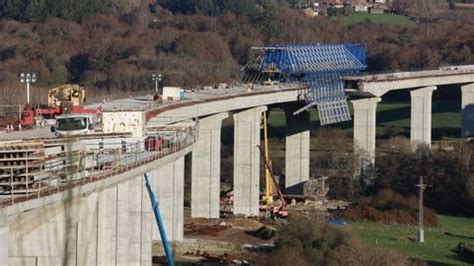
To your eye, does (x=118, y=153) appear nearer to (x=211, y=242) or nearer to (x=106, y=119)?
(x=106, y=119)

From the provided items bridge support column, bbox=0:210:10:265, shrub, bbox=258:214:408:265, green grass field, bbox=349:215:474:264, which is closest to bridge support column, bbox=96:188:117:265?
bridge support column, bbox=0:210:10:265

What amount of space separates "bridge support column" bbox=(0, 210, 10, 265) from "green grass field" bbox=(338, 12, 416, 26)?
116 meters

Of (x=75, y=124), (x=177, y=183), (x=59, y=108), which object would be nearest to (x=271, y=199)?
(x=59, y=108)

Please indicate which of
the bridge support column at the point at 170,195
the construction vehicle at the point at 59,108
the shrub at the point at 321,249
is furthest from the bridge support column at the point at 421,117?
the shrub at the point at 321,249

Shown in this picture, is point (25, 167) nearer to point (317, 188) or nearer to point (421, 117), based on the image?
point (317, 188)

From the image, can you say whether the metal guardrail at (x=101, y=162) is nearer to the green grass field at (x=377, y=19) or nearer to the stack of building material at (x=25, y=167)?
the stack of building material at (x=25, y=167)

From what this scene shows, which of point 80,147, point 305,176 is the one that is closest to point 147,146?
point 80,147

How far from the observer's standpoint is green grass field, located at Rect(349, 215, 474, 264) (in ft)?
170

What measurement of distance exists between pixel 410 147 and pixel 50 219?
50.0 metres

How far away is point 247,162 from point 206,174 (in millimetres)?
4588

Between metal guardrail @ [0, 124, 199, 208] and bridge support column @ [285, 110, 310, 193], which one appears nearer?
metal guardrail @ [0, 124, 199, 208]

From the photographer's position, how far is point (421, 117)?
267ft

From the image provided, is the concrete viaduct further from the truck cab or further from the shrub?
the shrub

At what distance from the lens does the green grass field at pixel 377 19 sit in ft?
472
